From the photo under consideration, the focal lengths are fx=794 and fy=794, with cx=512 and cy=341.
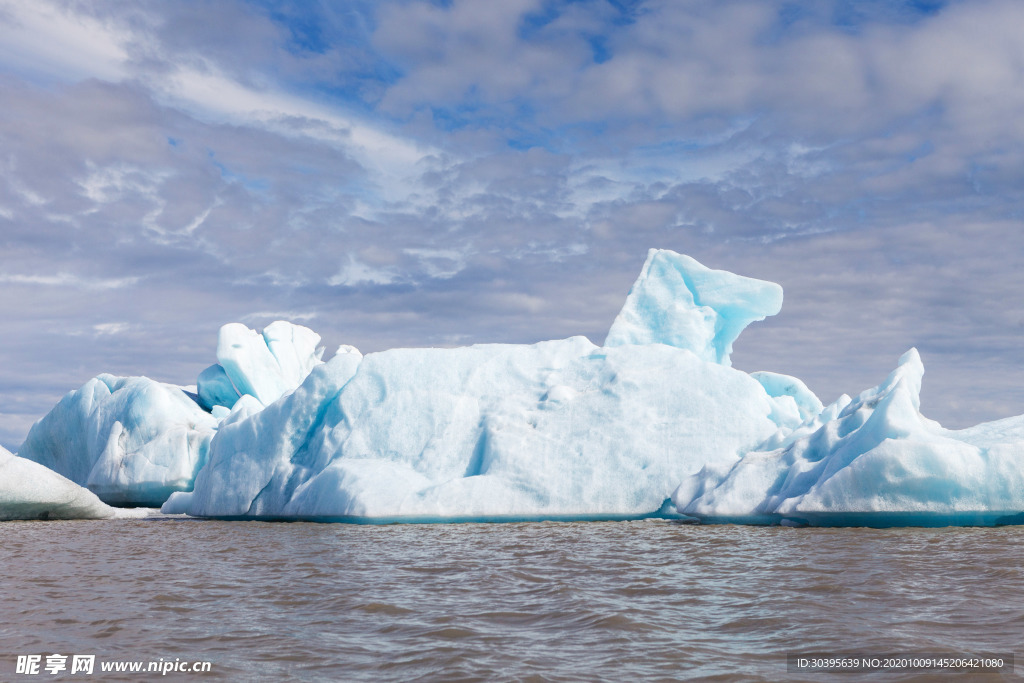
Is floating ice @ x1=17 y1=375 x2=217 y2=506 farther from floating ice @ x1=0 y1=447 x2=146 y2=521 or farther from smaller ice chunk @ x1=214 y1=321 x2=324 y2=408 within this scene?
floating ice @ x1=0 y1=447 x2=146 y2=521

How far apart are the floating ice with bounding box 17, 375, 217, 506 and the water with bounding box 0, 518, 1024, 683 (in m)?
10.6

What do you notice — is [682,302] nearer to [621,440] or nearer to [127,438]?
[621,440]

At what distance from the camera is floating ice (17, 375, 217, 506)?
19.4 m

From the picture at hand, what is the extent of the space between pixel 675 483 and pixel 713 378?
2480mm

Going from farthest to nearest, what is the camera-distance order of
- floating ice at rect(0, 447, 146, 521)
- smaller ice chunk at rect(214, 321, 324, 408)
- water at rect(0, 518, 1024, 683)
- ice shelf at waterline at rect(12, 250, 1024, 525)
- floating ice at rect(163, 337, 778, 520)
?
smaller ice chunk at rect(214, 321, 324, 408) → floating ice at rect(0, 447, 146, 521) → floating ice at rect(163, 337, 778, 520) → ice shelf at waterline at rect(12, 250, 1024, 525) → water at rect(0, 518, 1024, 683)

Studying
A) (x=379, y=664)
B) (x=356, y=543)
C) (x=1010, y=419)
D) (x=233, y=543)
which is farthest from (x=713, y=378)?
(x=379, y=664)

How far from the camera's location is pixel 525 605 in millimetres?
5148

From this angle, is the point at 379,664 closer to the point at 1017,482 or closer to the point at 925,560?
the point at 925,560

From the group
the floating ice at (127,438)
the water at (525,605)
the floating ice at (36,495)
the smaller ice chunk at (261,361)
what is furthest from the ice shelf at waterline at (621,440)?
the smaller ice chunk at (261,361)

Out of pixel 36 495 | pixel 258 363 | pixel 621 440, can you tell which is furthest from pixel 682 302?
pixel 36 495

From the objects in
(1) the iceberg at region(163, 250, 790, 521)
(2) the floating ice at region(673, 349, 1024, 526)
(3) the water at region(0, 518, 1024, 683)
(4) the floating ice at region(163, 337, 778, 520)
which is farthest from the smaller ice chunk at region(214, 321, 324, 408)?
(2) the floating ice at region(673, 349, 1024, 526)

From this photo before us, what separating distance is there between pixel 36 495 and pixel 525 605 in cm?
1422

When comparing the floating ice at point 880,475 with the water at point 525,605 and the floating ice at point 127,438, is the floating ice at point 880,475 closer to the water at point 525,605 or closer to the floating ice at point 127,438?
the water at point 525,605

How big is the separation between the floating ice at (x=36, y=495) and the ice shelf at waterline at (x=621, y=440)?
1.72 m
